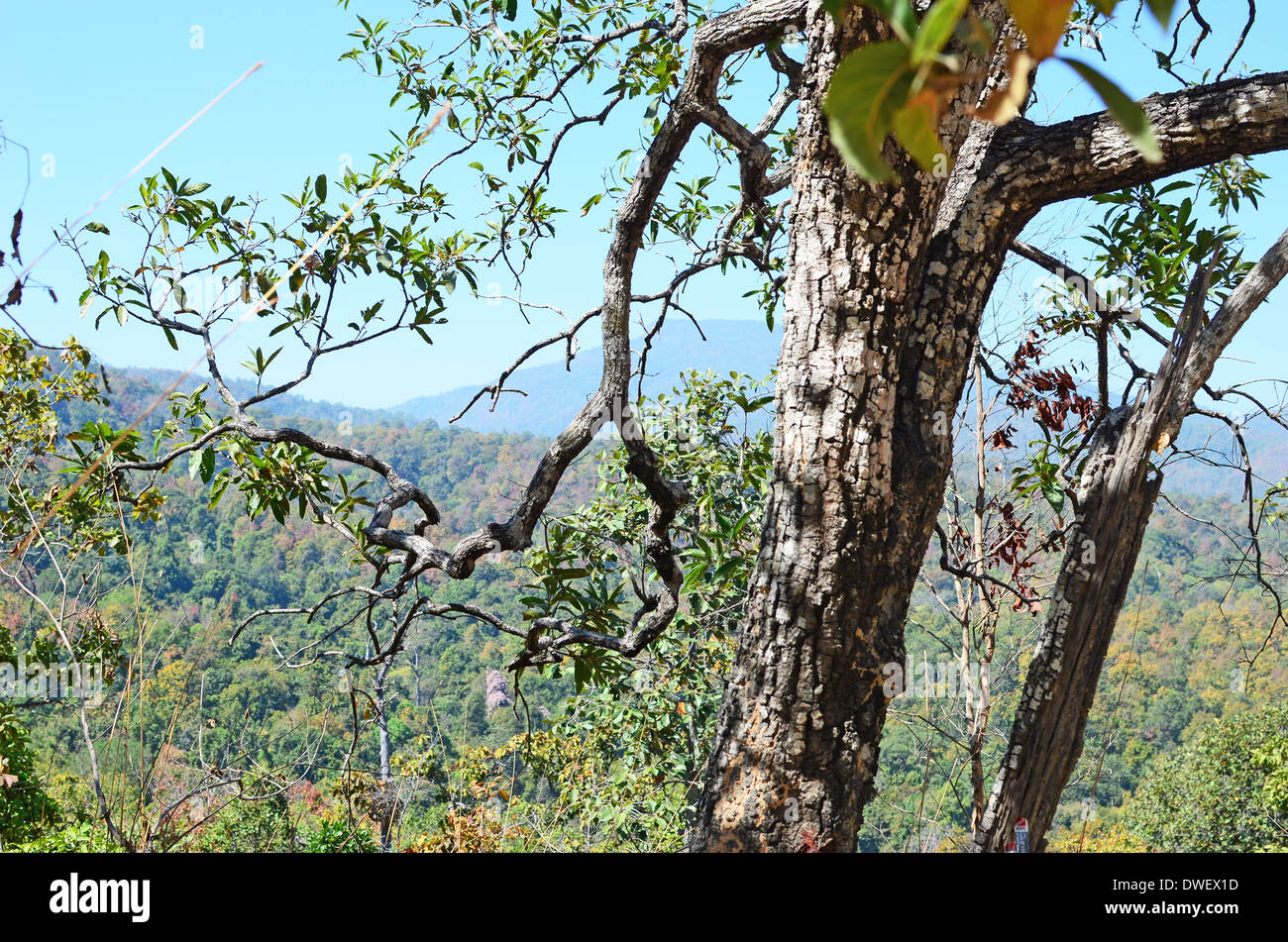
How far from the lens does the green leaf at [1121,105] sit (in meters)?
0.22

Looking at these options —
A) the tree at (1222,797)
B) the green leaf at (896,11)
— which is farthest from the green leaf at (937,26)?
the tree at (1222,797)

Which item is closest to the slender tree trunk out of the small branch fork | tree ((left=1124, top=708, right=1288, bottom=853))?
the small branch fork

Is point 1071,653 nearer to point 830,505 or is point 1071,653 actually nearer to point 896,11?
point 830,505

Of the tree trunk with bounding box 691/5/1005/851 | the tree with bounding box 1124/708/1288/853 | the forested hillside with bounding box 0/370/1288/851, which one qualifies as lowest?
the tree with bounding box 1124/708/1288/853

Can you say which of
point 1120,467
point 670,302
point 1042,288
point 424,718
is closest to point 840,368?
point 1120,467

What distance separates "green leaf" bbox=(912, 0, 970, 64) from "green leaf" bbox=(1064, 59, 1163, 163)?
A: 1.2 inches

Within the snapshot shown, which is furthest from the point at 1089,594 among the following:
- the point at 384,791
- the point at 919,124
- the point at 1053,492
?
the point at 384,791

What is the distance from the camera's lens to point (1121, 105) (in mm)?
228

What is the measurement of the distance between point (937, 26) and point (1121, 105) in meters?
0.05

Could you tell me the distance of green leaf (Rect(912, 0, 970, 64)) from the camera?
214mm

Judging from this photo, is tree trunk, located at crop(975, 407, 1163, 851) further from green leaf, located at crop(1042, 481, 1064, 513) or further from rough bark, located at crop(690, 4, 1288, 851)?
rough bark, located at crop(690, 4, 1288, 851)

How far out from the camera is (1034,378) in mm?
2623
